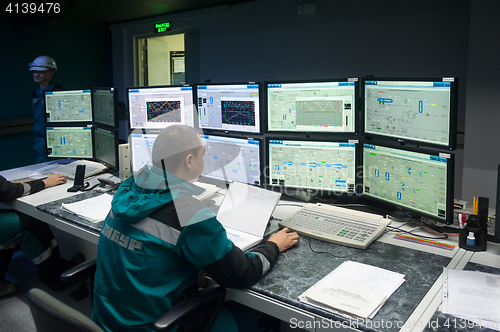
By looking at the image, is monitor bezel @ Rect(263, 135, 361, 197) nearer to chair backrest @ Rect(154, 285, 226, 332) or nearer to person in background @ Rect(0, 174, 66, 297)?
chair backrest @ Rect(154, 285, 226, 332)

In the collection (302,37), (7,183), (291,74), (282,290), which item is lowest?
(282,290)

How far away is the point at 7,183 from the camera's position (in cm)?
230

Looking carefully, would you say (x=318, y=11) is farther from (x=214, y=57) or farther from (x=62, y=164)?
(x=62, y=164)

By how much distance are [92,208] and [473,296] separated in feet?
5.79

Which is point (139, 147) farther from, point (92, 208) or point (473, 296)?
point (473, 296)

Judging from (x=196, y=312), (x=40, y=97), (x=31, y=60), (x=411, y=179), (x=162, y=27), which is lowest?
(x=196, y=312)

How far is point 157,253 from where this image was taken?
1.30 m

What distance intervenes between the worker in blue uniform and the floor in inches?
46.2

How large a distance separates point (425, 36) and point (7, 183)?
3.48 metres

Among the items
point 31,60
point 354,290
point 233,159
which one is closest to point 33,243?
point 233,159

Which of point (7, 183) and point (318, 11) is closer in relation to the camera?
point (7, 183)

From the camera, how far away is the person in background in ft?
8.31

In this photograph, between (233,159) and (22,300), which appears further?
(22,300)

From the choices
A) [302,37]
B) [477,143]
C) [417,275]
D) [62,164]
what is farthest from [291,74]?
[417,275]
